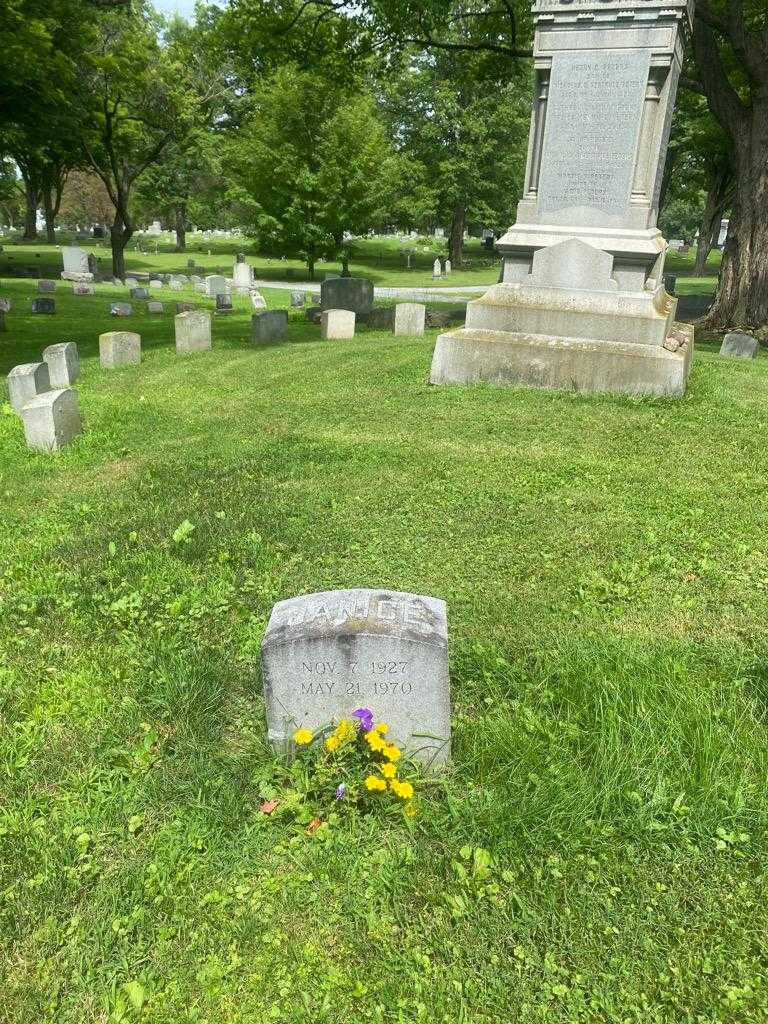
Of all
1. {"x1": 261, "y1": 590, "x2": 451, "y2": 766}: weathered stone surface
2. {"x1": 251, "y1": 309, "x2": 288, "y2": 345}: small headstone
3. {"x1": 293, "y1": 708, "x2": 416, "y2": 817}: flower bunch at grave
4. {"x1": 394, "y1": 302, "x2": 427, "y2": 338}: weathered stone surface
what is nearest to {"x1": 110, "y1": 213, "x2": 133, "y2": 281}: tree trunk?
{"x1": 251, "y1": 309, "x2": 288, "y2": 345}: small headstone

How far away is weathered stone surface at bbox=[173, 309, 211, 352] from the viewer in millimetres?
13188

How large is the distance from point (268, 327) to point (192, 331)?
62.8 inches

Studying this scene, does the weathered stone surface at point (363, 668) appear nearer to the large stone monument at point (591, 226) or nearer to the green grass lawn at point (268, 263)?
the large stone monument at point (591, 226)

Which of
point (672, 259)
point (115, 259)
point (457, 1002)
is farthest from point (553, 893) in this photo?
point (672, 259)

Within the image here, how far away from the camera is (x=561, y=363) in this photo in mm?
8195

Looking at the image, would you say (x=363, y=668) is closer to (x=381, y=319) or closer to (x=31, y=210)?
(x=381, y=319)

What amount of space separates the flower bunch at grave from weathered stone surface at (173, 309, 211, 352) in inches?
459

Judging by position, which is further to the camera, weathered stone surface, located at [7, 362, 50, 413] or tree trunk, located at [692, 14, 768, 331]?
tree trunk, located at [692, 14, 768, 331]

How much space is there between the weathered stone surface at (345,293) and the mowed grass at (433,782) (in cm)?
1332

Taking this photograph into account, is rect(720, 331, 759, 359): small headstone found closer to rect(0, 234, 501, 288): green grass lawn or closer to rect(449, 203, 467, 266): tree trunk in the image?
rect(0, 234, 501, 288): green grass lawn

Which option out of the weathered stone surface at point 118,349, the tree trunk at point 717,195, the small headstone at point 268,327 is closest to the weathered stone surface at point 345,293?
the small headstone at point 268,327

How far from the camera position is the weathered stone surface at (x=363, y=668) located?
2.86 metres

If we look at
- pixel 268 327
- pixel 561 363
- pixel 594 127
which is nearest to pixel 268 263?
pixel 268 327

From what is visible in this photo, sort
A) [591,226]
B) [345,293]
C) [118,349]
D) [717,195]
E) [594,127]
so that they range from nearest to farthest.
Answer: [594,127], [591,226], [118,349], [345,293], [717,195]
